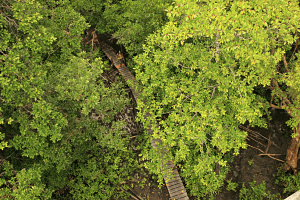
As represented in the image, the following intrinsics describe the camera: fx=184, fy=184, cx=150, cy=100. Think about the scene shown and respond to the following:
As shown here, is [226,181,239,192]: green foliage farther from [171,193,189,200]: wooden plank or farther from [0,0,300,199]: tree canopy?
[171,193,189,200]: wooden plank

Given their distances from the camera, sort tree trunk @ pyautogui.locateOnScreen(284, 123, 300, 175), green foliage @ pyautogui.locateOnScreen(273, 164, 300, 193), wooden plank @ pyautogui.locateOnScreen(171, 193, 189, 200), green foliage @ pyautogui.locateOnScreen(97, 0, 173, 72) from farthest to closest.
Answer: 1. tree trunk @ pyautogui.locateOnScreen(284, 123, 300, 175)
2. green foliage @ pyautogui.locateOnScreen(273, 164, 300, 193)
3. green foliage @ pyautogui.locateOnScreen(97, 0, 173, 72)
4. wooden plank @ pyautogui.locateOnScreen(171, 193, 189, 200)

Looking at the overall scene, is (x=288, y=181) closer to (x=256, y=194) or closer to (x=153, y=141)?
(x=256, y=194)

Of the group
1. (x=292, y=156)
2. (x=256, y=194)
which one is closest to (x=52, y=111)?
(x=256, y=194)

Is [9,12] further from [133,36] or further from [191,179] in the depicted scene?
[191,179]

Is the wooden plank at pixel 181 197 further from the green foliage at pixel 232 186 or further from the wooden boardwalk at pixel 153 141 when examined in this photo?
the green foliage at pixel 232 186

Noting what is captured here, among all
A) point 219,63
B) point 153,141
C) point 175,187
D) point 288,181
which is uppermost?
A: point 219,63

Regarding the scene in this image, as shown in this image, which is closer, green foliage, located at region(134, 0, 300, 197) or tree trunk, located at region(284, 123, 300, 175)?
green foliage, located at region(134, 0, 300, 197)

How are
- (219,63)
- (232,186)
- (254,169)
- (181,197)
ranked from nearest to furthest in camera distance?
(219,63), (181,197), (232,186), (254,169)

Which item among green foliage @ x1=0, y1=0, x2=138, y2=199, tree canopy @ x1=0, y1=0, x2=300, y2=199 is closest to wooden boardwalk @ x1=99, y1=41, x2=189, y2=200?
tree canopy @ x1=0, y1=0, x2=300, y2=199
